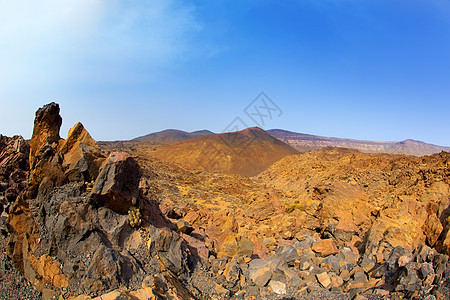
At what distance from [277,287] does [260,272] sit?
27.2 inches

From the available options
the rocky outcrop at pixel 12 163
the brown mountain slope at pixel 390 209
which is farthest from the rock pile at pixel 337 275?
Answer: the rocky outcrop at pixel 12 163

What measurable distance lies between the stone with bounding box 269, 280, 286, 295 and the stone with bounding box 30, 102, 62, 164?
8505mm

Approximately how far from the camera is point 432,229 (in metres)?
9.70

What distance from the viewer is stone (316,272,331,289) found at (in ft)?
27.9

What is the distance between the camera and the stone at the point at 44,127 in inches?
317

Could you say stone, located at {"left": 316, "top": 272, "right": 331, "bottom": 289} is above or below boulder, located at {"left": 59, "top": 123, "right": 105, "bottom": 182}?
below

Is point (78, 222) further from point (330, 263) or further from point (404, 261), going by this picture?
point (404, 261)

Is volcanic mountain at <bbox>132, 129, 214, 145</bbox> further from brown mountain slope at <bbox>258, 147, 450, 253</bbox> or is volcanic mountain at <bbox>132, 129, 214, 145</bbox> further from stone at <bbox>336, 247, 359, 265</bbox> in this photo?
stone at <bbox>336, 247, 359, 265</bbox>

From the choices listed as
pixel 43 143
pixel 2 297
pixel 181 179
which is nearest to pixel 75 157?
pixel 43 143

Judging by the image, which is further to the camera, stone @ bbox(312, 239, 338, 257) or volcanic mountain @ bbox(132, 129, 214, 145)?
volcanic mountain @ bbox(132, 129, 214, 145)

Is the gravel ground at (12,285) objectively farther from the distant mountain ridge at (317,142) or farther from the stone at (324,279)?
the distant mountain ridge at (317,142)

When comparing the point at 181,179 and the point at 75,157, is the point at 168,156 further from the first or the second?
the point at 75,157

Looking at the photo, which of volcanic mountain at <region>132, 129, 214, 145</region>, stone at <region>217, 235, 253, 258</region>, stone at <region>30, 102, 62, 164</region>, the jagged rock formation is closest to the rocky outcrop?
stone at <region>30, 102, 62, 164</region>

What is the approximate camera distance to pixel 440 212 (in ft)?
33.5
